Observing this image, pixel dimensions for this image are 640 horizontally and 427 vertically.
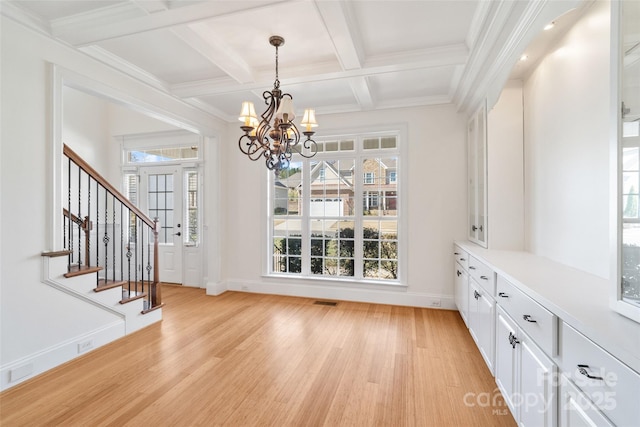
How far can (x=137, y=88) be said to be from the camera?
3320mm

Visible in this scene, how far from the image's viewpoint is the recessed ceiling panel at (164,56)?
2.68 m

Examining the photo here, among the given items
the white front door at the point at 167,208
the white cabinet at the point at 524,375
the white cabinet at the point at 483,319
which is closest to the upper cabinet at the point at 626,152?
the white cabinet at the point at 524,375

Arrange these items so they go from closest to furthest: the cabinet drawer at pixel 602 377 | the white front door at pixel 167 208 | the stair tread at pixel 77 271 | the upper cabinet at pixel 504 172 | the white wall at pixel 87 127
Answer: the cabinet drawer at pixel 602 377 < the stair tread at pixel 77 271 < the upper cabinet at pixel 504 172 < the white wall at pixel 87 127 < the white front door at pixel 167 208

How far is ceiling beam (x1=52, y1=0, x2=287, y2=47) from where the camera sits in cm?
211

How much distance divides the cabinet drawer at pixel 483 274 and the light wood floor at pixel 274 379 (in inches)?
28.4

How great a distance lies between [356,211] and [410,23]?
2.53 metres

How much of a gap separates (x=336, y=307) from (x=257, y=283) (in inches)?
58.0

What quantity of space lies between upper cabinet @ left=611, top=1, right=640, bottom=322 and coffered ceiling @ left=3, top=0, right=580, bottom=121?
848mm

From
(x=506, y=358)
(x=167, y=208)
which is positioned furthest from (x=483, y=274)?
(x=167, y=208)

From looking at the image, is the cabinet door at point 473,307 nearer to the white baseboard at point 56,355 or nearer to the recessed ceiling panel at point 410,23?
the recessed ceiling panel at point 410,23

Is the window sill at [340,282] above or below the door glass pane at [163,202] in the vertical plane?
Answer: below

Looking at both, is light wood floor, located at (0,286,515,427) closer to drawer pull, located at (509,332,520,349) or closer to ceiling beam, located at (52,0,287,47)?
drawer pull, located at (509,332,520,349)

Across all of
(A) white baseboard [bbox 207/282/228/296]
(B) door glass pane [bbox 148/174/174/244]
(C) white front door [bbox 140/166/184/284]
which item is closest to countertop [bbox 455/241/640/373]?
(A) white baseboard [bbox 207/282/228/296]

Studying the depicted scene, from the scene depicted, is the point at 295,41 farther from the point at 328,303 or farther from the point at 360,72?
the point at 328,303
